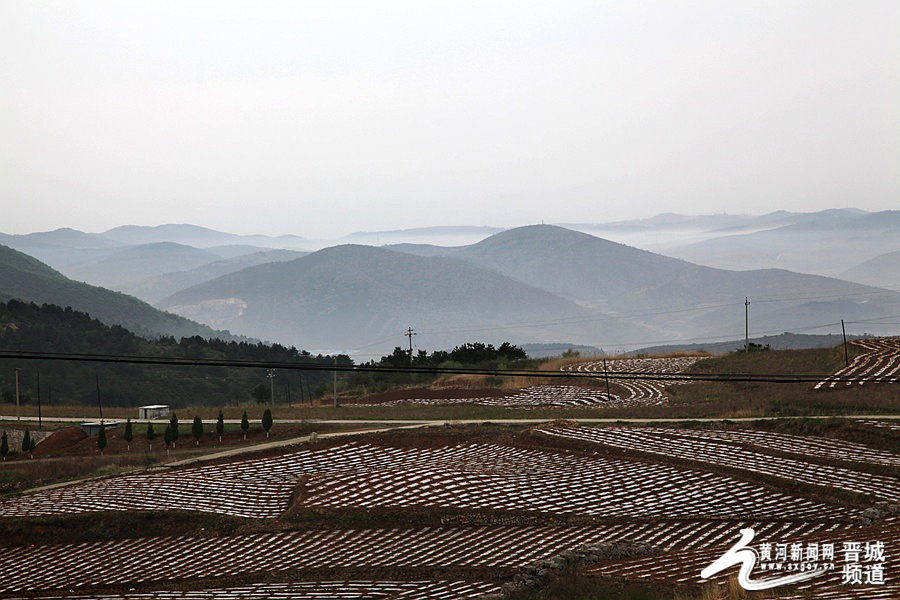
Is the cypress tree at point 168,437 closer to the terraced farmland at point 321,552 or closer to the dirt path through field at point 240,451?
the dirt path through field at point 240,451

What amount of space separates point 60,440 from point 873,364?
52237 mm

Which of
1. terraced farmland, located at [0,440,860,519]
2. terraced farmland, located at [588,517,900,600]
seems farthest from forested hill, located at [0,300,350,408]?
terraced farmland, located at [588,517,900,600]

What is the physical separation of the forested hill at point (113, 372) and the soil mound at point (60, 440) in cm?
3791

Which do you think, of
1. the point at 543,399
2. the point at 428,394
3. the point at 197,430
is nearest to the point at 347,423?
the point at 197,430

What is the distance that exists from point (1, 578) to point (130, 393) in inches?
3377

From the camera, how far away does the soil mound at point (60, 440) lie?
5409 centimetres

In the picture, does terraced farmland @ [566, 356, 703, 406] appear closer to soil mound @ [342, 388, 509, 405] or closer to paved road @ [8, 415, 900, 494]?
soil mound @ [342, 388, 509, 405]

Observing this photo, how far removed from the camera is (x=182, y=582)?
25047mm

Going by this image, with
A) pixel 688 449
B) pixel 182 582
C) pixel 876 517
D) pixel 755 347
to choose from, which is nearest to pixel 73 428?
pixel 182 582

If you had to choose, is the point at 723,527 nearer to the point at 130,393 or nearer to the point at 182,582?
the point at 182,582

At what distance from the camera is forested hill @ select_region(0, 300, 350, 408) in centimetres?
10606

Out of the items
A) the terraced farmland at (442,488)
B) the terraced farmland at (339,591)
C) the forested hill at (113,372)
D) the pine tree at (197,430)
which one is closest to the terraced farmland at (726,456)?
the terraced farmland at (442,488)

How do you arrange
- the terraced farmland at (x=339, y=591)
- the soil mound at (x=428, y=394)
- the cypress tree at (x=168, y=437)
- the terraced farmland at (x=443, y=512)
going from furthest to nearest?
the soil mound at (x=428, y=394) → the cypress tree at (x=168, y=437) → the terraced farmland at (x=443, y=512) → the terraced farmland at (x=339, y=591)

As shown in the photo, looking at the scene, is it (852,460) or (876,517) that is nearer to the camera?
(876,517)
